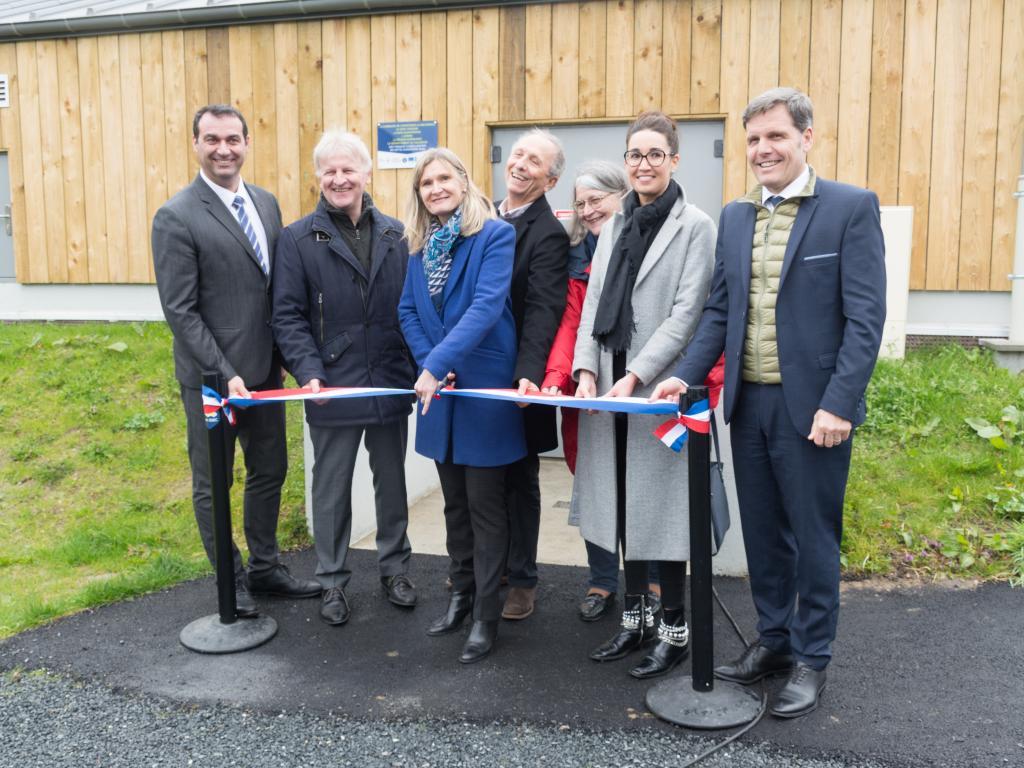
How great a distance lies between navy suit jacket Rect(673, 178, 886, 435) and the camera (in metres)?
3.22

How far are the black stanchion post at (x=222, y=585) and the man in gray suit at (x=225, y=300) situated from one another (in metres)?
0.11

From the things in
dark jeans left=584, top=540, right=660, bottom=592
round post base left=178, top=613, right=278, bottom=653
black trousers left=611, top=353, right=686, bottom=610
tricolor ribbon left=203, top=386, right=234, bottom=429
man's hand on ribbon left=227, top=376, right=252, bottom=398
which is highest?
man's hand on ribbon left=227, top=376, right=252, bottom=398

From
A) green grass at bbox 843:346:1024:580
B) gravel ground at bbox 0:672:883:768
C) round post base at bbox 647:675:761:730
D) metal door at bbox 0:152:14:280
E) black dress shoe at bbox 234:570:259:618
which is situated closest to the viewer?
gravel ground at bbox 0:672:883:768

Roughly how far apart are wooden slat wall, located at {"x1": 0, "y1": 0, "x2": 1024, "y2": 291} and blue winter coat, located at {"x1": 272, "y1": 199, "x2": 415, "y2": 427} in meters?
4.59

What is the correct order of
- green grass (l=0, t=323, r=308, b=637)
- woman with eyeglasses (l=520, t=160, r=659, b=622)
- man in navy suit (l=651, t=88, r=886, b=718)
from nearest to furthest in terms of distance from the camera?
man in navy suit (l=651, t=88, r=886, b=718) < woman with eyeglasses (l=520, t=160, r=659, b=622) < green grass (l=0, t=323, r=308, b=637)

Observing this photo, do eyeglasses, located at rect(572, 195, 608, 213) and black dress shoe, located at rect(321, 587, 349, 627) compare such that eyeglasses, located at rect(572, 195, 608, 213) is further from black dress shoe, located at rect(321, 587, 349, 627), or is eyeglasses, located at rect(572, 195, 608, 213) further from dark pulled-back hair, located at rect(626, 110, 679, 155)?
black dress shoe, located at rect(321, 587, 349, 627)

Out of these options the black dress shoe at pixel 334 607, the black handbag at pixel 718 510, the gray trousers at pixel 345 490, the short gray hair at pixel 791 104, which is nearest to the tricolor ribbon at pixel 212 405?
the gray trousers at pixel 345 490

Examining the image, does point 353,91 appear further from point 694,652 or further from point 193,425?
point 694,652

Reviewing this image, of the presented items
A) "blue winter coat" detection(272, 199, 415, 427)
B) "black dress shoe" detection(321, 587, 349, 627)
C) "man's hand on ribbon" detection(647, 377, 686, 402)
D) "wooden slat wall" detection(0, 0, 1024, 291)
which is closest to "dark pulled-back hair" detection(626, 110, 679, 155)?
"man's hand on ribbon" detection(647, 377, 686, 402)

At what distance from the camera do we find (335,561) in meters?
4.60

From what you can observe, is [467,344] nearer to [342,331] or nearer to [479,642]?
[342,331]

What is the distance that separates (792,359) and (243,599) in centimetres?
297

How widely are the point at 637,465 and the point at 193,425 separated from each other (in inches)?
89.3

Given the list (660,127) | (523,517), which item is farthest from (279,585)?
(660,127)
